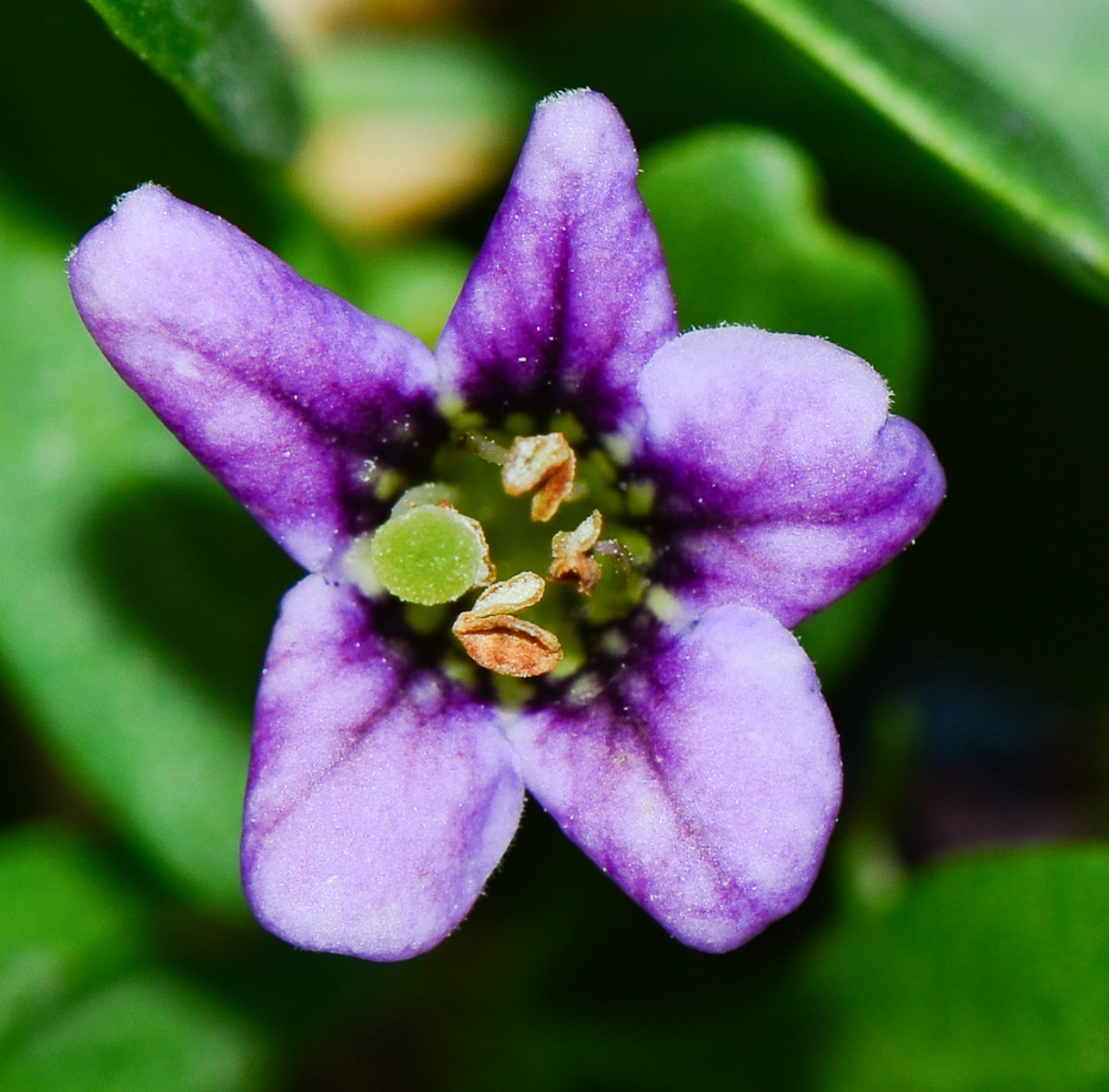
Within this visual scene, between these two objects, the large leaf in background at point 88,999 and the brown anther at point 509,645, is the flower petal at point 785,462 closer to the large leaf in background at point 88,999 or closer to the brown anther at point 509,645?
the brown anther at point 509,645

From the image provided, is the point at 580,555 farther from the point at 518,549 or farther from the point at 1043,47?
the point at 1043,47

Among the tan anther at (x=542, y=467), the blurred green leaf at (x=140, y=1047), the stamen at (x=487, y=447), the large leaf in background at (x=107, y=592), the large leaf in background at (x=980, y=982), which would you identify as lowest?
the blurred green leaf at (x=140, y=1047)

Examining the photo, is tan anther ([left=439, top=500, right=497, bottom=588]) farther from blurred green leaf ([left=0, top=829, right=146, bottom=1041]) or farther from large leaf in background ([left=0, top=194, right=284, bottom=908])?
blurred green leaf ([left=0, top=829, right=146, bottom=1041])

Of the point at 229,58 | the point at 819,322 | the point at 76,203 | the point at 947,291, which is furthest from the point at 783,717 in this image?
the point at 947,291

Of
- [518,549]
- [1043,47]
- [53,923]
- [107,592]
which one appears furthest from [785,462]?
[1043,47]

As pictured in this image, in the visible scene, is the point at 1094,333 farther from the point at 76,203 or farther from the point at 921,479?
the point at 76,203

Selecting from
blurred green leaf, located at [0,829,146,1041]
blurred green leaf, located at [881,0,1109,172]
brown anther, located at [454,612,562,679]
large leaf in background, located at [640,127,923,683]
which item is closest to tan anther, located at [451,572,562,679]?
brown anther, located at [454,612,562,679]

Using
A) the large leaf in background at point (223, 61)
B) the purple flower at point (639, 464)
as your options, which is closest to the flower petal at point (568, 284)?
the purple flower at point (639, 464)

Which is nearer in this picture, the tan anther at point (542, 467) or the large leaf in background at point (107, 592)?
the tan anther at point (542, 467)
